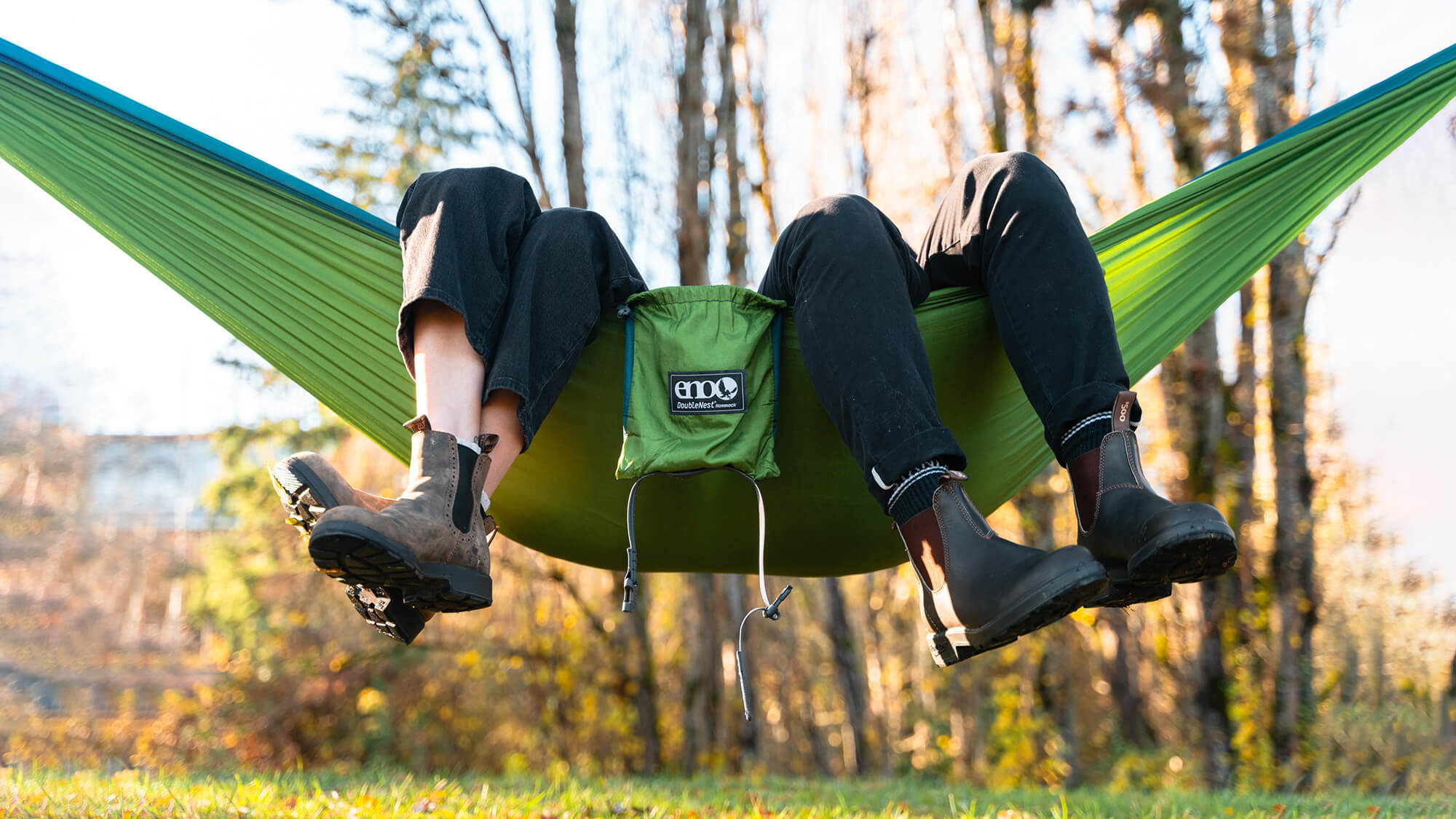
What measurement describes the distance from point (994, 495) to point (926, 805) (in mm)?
1106

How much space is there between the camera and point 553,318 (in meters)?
1.21

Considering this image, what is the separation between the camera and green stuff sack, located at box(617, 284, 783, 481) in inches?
51.6

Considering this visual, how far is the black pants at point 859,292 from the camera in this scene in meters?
1.05

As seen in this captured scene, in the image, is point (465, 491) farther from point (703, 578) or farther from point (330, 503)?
point (703, 578)

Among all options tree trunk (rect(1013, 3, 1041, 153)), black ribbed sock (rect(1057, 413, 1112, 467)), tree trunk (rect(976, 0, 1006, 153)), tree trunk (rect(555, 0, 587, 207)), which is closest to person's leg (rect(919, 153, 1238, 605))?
black ribbed sock (rect(1057, 413, 1112, 467))

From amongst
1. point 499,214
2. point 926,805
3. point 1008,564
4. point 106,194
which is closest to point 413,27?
point 106,194

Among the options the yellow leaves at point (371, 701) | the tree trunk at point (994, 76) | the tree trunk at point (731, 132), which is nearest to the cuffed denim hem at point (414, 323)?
the tree trunk at point (731, 132)

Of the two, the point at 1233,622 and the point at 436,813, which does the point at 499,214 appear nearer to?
the point at 436,813

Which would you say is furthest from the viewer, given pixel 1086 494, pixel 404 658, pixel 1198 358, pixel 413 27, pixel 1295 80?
pixel 404 658

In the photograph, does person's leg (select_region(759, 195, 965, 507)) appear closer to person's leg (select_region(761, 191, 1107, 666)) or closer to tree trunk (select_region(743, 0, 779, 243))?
person's leg (select_region(761, 191, 1107, 666))

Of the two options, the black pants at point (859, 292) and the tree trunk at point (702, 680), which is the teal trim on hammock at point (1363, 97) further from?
the tree trunk at point (702, 680)

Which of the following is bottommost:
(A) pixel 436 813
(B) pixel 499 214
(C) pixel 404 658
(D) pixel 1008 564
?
(C) pixel 404 658

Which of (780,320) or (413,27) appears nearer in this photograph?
(780,320)

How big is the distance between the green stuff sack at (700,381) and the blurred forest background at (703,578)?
254cm
